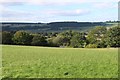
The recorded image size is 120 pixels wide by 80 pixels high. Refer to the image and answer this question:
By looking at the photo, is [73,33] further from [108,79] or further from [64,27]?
[108,79]

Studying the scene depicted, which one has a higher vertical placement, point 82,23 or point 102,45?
point 82,23

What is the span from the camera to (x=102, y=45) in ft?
307

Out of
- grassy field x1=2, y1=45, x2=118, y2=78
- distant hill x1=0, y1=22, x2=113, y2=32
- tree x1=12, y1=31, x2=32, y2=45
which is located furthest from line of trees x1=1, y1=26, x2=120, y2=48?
grassy field x1=2, y1=45, x2=118, y2=78

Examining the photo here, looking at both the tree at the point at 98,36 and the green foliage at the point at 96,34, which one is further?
the green foliage at the point at 96,34

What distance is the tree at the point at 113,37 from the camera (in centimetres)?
9369

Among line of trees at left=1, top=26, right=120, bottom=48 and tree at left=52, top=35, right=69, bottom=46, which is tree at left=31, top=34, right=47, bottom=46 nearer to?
line of trees at left=1, top=26, right=120, bottom=48

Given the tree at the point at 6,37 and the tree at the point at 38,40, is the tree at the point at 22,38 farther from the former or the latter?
the tree at the point at 38,40

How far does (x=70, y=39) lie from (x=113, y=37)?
572 inches

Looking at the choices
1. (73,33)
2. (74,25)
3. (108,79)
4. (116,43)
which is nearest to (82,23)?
(74,25)

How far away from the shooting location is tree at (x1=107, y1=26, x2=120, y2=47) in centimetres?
9369

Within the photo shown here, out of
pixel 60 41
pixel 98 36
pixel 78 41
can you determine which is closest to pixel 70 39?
pixel 78 41

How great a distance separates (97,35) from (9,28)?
34.7 metres

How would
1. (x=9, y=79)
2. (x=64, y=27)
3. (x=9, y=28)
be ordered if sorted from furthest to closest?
1. (x=64, y=27)
2. (x=9, y=28)
3. (x=9, y=79)

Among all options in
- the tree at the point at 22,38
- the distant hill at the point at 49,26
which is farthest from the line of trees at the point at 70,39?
the distant hill at the point at 49,26
